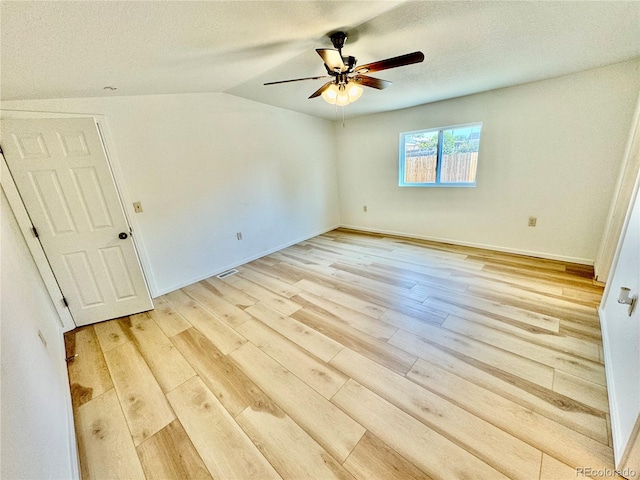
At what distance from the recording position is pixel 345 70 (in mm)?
1859

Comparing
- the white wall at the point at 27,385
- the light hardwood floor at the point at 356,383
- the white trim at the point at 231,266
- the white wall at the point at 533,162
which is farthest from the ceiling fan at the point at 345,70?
the white trim at the point at 231,266

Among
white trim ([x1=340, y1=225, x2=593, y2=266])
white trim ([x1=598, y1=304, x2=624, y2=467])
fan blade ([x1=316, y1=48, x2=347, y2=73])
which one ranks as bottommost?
white trim ([x1=598, y1=304, x2=624, y2=467])

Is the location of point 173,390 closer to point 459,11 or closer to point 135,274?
point 135,274

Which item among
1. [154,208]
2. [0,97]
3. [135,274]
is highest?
[0,97]

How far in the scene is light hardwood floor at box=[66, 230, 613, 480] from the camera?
3.90 ft

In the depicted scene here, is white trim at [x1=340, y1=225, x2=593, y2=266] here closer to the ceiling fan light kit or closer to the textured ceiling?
the textured ceiling

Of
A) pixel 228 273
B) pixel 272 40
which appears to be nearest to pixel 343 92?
pixel 272 40

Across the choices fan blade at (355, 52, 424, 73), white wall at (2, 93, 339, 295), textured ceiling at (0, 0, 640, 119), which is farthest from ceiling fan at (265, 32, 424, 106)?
white wall at (2, 93, 339, 295)

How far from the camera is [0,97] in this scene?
72.3 inches

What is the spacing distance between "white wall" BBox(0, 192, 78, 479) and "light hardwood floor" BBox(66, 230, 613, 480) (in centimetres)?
24

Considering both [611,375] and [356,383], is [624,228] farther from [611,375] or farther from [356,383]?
[356,383]

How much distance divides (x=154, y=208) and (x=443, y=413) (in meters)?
3.27

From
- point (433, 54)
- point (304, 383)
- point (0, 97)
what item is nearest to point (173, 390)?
point (304, 383)

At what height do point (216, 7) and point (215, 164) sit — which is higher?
point (216, 7)
